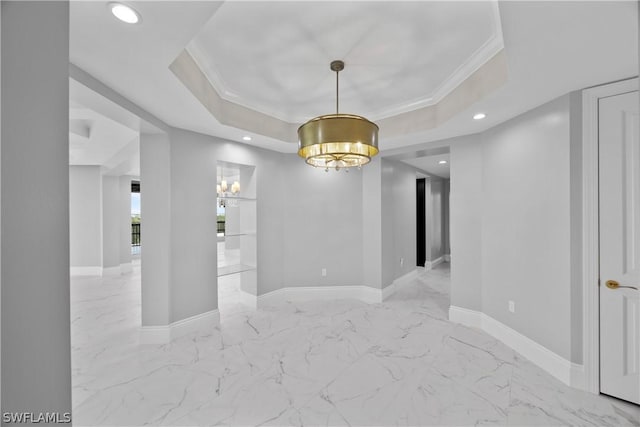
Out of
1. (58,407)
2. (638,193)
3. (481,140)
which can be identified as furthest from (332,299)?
(58,407)

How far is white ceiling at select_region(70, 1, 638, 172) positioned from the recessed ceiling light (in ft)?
0.13

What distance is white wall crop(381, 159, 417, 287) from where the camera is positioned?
4418 millimetres

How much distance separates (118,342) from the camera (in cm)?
305

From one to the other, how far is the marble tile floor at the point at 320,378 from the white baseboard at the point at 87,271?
11.1 ft

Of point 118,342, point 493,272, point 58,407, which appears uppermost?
point 58,407

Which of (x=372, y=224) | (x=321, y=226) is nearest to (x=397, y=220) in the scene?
(x=372, y=224)

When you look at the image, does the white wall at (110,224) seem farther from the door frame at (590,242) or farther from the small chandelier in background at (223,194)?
the door frame at (590,242)

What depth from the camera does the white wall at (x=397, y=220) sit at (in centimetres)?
442

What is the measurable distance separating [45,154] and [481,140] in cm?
387

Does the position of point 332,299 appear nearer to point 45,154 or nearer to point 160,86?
point 160,86

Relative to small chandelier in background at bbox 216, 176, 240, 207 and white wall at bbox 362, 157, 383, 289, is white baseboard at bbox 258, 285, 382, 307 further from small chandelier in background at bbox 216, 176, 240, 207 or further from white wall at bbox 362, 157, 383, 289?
small chandelier in background at bbox 216, 176, 240, 207

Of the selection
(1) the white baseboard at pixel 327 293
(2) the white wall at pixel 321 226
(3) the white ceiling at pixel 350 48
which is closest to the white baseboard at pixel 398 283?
(1) the white baseboard at pixel 327 293

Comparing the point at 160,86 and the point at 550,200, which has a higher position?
the point at 160,86

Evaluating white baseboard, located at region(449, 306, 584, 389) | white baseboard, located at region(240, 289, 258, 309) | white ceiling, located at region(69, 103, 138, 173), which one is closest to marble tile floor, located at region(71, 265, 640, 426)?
white baseboard, located at region(449, 306, 584, 389)
